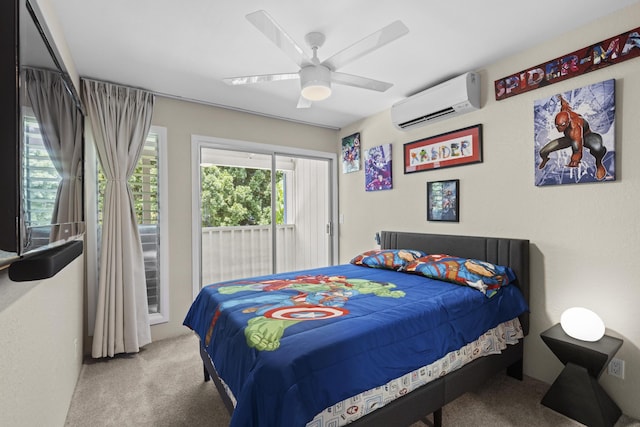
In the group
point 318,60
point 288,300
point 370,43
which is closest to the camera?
point 370,43

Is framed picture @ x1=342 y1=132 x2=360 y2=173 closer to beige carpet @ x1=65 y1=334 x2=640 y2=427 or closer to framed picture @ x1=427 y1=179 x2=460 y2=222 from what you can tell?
framed picture @ x1=427 y1=179 x2=460 y2=222

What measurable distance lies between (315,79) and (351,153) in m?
2.17

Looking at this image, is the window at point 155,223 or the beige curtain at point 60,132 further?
the window at point 155,223

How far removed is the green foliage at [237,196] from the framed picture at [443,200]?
1915 millimetres

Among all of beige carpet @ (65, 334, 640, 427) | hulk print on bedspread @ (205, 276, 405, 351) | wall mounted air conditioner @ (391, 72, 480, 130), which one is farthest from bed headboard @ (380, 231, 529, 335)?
wall mounted air conditioner @ (391, 72, 480, 130)

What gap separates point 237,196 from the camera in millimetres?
3748

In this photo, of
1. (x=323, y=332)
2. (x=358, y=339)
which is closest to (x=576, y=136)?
(x=358, y=339)

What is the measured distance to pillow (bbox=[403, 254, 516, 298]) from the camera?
216cm

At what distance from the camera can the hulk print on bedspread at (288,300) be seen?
1.51 m

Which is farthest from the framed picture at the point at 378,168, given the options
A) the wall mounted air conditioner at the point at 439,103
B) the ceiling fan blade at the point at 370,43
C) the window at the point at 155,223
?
the window at the point at 155,223

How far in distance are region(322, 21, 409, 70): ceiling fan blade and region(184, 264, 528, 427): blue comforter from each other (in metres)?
1.58

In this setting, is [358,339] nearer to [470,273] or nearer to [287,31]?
[470,273]

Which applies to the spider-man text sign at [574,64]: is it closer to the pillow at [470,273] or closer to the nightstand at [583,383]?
the pillow at [470,273]

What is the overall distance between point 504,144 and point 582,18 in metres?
0.92
